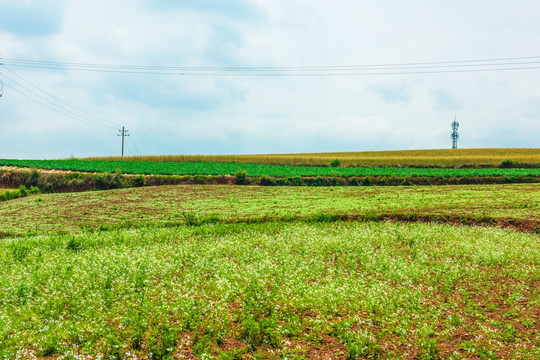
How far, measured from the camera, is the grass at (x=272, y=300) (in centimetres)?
1147

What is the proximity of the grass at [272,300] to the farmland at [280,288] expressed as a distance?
0.05 metres

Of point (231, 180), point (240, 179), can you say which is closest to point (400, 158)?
point (240, 179)

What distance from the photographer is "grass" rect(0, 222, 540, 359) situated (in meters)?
11.5

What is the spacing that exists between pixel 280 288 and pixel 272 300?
1170mm

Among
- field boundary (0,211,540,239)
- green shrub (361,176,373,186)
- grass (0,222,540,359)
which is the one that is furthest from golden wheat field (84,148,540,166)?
grass (0,222,540,359)

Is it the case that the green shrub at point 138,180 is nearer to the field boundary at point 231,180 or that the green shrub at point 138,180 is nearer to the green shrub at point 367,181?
the field boundary at point 231,180

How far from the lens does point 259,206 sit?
40.2 metres

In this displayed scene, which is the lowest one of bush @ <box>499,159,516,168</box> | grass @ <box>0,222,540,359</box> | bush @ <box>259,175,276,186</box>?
grass @ <box>0,222,540,359</box>

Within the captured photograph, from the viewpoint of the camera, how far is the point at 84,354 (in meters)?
11.2

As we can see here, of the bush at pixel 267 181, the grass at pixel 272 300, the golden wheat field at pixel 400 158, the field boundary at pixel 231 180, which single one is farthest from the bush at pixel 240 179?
the grass at pixel 272 300

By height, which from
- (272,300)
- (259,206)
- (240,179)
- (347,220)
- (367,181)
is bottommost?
(272,300)

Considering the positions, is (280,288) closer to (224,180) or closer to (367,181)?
(224,180)

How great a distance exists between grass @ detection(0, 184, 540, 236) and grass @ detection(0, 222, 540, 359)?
32.1 feet

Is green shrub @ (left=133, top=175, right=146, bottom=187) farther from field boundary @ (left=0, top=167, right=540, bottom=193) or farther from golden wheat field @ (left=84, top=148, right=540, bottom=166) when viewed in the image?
golden wheat field @ (left=84, top=148, right=540, bottom=166)
